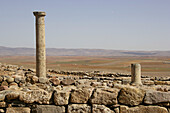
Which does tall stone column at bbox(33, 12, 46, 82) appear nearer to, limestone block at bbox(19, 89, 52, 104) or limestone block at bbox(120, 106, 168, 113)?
limestone block at bbox(19, 89, 52, 104)

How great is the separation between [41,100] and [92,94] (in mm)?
1183

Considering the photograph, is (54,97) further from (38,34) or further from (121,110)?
(38,34)

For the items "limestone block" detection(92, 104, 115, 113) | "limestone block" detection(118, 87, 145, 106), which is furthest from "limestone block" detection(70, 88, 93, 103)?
"limestone block" detection(118, 87, 145, 106)

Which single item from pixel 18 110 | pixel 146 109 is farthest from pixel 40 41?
pixel 146 109

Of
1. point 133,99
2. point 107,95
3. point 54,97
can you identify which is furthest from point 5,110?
point 133,99

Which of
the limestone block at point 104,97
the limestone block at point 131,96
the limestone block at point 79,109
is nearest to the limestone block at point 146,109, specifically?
the limestone block at point 131,96

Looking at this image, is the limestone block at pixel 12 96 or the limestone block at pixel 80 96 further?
the limestone block at pixel 12 96

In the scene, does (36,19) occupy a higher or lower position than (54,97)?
higher

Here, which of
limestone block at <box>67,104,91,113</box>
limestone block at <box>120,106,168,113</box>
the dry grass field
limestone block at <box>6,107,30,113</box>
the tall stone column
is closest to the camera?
limestone block at <box>120,106,168,113</box>

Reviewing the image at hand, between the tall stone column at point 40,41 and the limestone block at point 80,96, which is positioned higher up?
the tall stone column at point 40,41

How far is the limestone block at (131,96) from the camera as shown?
4.99m

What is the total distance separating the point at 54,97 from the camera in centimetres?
513

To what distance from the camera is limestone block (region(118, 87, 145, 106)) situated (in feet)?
16.4

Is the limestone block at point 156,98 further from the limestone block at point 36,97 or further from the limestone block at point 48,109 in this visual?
the limestone block at point 36,97
